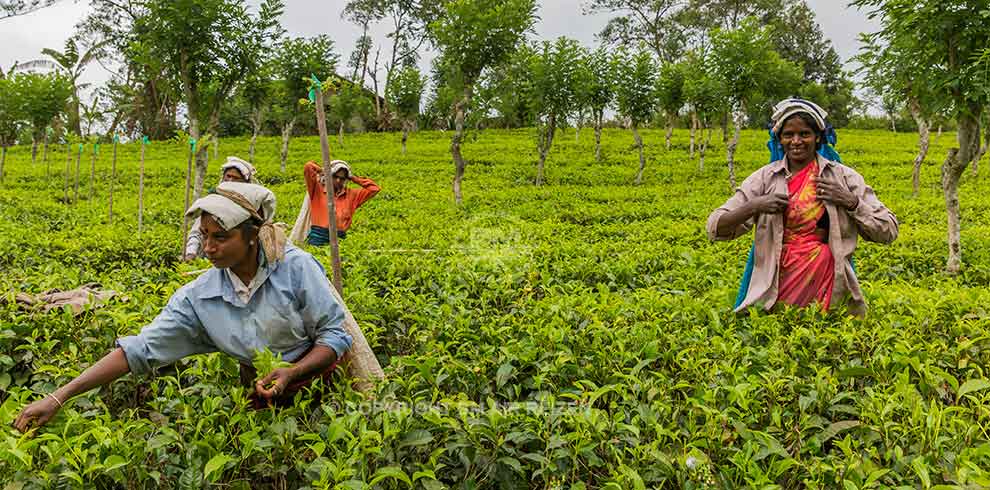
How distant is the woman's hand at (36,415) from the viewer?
1.88 meters

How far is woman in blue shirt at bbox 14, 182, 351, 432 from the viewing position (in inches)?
85.0

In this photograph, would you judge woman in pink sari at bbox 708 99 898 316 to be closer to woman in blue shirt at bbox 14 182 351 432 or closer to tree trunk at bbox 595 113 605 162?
woman in blue shirt at bbox 14 182 351 432

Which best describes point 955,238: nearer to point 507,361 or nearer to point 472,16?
point 507,361

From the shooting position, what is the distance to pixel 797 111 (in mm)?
3131

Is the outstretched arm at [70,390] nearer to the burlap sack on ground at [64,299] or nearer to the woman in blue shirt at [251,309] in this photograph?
the woman in blue shirt at [251,309]

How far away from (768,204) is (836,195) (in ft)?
1.07

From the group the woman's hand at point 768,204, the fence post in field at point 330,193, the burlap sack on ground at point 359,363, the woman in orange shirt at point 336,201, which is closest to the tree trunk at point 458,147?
the woman in orange shirt at point 336,201

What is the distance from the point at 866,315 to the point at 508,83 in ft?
72.9

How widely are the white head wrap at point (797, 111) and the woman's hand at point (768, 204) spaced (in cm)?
45

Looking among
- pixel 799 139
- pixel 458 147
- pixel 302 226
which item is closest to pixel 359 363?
pixel 799 139

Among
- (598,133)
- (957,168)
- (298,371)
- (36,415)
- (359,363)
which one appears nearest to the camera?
(36,415)

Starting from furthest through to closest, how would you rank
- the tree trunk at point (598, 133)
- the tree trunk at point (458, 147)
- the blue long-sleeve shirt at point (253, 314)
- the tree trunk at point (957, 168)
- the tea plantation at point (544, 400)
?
the tree trunk at point (598, 133) → the tree trunk at point (458, 147) → the tree trunk at point (957, 168) → the blue long-sleeve shirt at point (253, 314) → the tea plantation at point (544, 400)

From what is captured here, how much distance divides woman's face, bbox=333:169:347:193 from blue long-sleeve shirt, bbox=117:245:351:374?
13.0 ft

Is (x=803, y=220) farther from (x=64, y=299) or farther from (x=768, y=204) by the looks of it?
(x=64, y=299)
